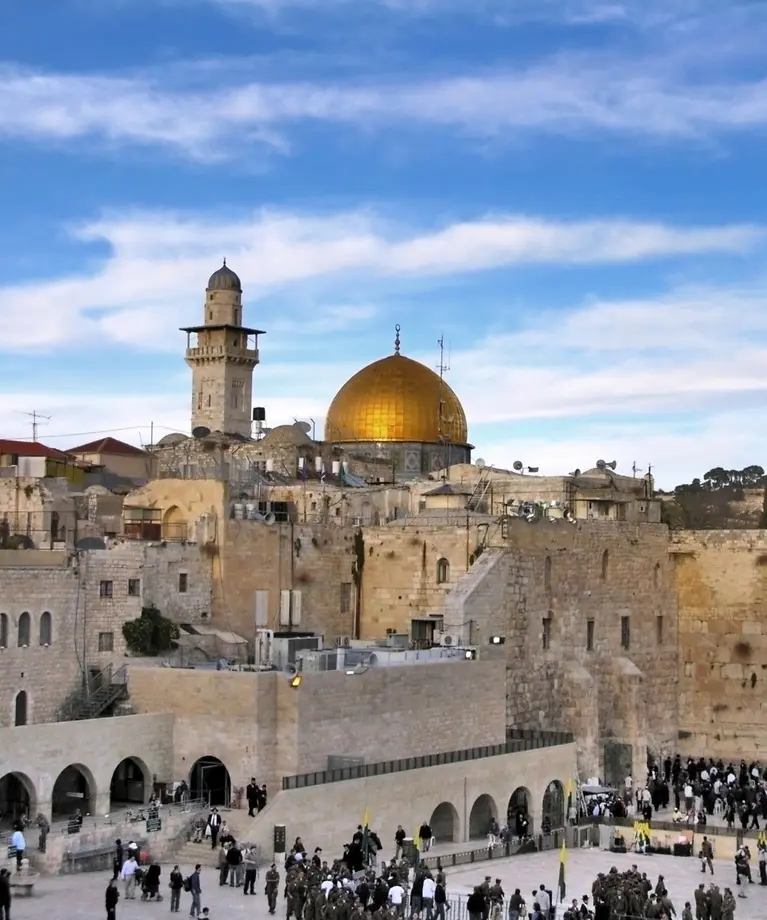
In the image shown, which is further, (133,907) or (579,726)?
(579,726)

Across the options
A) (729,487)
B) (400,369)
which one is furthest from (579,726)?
(729,487)

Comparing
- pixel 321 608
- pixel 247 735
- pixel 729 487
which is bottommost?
pixel 247 735

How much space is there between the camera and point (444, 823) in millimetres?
28000

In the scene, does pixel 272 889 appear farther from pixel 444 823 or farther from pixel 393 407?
pixel 393 407

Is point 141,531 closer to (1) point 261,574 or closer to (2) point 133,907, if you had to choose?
(1) point 261,574

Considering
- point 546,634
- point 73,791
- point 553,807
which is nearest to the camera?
point 73,791

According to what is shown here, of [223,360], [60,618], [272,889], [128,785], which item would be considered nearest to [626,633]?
[128,785]

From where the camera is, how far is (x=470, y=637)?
1222 inches

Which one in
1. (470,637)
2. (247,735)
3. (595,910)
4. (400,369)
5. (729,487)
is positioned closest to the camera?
(595,910)

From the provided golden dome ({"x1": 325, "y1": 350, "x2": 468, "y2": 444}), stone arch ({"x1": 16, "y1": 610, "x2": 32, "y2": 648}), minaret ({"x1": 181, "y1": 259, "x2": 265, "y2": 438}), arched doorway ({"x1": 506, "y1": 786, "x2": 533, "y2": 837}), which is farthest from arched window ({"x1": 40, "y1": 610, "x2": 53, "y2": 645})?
A: minaret ({"x1": 181, "y1": 259, "x2": 265, "y2": 438})

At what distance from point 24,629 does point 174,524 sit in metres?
6.40

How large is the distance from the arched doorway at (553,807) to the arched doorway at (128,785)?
26.7 feet

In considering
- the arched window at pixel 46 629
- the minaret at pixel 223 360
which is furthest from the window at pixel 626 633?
the minaret at pixel 223 360

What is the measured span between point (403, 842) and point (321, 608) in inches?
354
